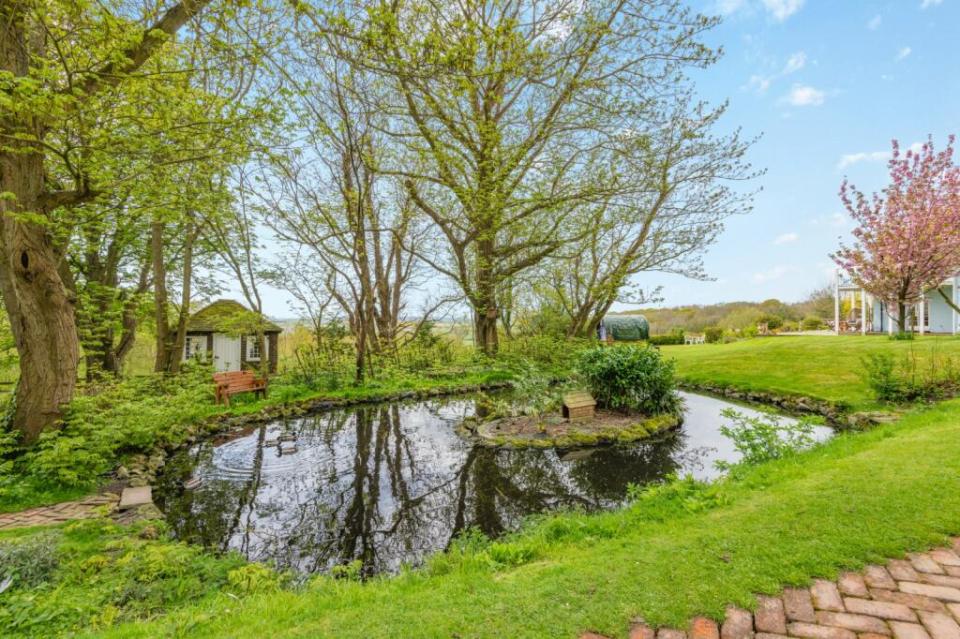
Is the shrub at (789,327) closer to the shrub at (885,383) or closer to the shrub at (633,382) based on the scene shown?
the shrub at (885,383)

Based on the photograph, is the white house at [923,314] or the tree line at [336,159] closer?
the tree line at [336,159]

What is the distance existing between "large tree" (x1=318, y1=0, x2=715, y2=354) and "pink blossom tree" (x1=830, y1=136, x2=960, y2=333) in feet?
33.4

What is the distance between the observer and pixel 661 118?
28.3 ft

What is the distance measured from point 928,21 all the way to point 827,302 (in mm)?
27836

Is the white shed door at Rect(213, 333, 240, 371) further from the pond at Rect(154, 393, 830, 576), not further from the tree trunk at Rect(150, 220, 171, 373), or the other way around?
the pond at Rect(154, 393, 830, 576)

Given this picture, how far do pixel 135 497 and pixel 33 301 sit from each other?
2.99 metres

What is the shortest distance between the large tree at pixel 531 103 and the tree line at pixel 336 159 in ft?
0.18

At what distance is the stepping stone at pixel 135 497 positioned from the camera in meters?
4.02

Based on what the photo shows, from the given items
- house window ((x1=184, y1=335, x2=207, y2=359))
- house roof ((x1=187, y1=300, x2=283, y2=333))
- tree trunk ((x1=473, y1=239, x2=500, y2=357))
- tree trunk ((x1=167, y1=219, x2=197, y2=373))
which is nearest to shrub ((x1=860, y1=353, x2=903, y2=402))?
tree trunk ((x1=473, y1=239, x2=500, y2=357))

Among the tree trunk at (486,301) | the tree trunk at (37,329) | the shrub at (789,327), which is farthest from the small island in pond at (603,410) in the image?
the shrub at (789,327)

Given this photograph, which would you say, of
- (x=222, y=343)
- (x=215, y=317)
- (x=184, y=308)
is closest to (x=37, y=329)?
(x=184, y=308)

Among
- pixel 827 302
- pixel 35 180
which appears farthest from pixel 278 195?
pixel 827 302

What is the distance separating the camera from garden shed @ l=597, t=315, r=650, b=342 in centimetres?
2267

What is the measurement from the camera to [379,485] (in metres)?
4.83
